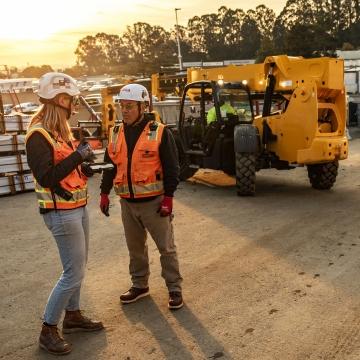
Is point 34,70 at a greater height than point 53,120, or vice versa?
point 34,70

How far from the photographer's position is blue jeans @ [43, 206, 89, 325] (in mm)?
3682

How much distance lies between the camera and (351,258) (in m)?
5.73

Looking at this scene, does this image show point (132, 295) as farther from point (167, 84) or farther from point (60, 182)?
point (167, 84)

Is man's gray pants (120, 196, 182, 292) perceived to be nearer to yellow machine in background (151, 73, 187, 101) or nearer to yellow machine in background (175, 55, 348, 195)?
yellow machine in background (175, 55, 348, 195)

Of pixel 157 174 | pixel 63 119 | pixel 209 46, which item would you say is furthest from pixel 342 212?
pixel 209 46

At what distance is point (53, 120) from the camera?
3.61 m

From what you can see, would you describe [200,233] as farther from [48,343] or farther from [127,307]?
[48,343]

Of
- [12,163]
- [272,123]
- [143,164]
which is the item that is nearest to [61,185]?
[143,164]

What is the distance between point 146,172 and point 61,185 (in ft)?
3.07

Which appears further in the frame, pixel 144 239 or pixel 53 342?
pixel 144 239

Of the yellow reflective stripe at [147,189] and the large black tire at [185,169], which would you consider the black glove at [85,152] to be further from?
the large black tire at [185,169]

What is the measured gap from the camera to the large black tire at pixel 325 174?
9367mm

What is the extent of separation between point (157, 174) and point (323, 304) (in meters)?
1.83

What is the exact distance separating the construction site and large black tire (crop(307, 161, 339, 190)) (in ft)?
0.09
